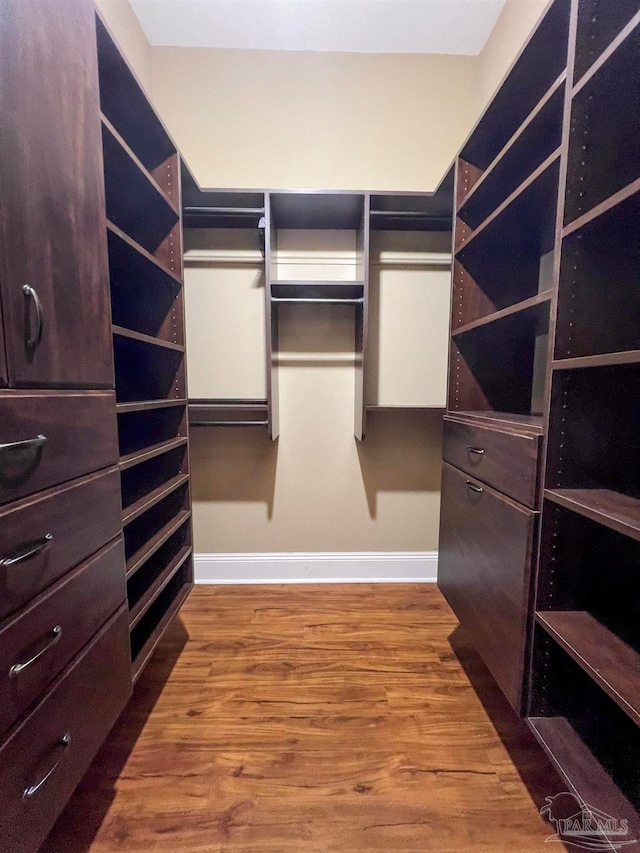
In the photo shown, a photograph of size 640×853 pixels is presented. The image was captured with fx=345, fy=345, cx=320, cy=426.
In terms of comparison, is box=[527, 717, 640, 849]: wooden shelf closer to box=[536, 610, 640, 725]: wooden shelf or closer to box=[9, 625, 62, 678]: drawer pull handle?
box=[536, 610, 640, 725]: wooden shelf

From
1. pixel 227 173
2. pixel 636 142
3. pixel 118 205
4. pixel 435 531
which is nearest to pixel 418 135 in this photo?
pixel 227 173

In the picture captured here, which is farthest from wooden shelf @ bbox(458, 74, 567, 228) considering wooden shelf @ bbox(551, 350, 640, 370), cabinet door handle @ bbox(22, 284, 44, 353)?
cabinet door handle @ bbox(22, 284, 44, 353)

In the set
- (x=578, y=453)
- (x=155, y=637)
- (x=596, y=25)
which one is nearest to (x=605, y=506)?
(x=578, y=453)

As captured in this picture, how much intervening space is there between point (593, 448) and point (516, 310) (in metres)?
0.44

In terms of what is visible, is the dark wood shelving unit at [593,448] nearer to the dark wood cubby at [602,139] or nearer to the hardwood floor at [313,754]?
the dark wood cubby at [602,139]

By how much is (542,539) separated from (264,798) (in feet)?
3.33

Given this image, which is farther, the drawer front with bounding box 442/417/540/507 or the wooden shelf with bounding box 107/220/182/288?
the wooden shelf with bounding box 107/220/182/288

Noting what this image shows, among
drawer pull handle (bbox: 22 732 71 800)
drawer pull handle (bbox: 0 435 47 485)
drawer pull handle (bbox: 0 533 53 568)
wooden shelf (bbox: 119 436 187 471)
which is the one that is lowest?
drawer pull handle (bbox: 22 732 71 800)

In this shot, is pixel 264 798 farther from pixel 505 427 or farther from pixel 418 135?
pixel 418 135

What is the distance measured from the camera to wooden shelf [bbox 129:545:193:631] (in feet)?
3.36

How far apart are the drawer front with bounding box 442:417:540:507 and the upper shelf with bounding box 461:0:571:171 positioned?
39.8 inches

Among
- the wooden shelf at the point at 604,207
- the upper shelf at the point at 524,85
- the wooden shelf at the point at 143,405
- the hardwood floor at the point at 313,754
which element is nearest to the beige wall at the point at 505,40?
the upper shelf at the point at 524,85

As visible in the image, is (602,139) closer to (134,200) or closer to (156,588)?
(134,200)

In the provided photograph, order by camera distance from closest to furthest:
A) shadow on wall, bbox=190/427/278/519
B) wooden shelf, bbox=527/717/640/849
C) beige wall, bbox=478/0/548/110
Result: 1. wooden shelf, bbox=527/717/640/849
2. beige wall, bbox=478/0/548/110
3. shadow on wall, bbox=190/427/278/519
